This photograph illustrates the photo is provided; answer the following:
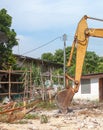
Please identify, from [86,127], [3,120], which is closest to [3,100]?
[3,120]

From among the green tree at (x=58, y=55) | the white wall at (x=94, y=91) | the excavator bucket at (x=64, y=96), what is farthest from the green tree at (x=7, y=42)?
the green tree at (x=58, y=55)

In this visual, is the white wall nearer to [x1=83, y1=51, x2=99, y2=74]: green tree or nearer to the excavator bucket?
the excavator bucket

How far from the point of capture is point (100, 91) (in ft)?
110

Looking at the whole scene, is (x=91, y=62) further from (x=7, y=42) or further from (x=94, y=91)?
(x=7, y=42)

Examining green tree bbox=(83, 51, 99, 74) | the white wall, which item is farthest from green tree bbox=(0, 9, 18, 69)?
green tree bbox=(83, 51, 99, 74)

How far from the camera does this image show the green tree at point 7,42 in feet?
99.1

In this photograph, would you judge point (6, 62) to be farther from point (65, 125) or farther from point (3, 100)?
point (65, 125)

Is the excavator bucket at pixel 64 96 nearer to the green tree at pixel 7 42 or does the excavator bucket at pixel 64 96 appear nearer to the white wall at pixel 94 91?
the green tree at pixel 7 42

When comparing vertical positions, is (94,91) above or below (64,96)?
above

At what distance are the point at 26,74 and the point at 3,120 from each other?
13037 mm

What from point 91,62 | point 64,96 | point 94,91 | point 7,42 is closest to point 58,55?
point 91,62

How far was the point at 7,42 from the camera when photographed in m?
31.8

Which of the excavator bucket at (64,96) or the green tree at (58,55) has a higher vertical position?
the green tree at (58,55)

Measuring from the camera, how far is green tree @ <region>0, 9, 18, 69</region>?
3020 centimetres
